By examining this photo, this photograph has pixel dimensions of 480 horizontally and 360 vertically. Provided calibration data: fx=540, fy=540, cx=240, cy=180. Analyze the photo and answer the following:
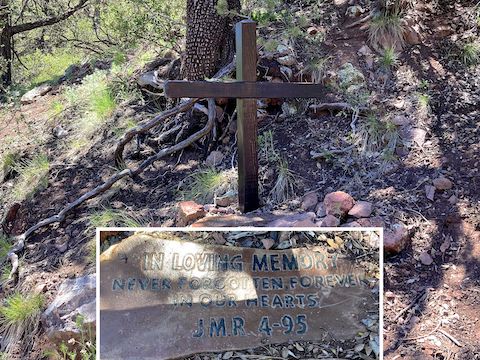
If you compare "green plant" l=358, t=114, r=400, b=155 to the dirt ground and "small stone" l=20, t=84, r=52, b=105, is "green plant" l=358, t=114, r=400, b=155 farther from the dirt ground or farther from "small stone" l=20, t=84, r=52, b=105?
"small stone" l=20, t=84, r=52, b=105

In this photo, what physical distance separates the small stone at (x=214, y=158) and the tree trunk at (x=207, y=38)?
944 mm

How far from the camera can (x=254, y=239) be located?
2311mm

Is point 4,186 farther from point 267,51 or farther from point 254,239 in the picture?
point 254,239

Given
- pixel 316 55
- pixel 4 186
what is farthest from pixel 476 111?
pixel 4 186

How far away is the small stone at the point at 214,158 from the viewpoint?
4.75 meters

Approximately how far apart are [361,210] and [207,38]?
2632 mm

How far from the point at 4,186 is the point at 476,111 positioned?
15.8ft

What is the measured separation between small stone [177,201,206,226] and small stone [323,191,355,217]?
0.81 m

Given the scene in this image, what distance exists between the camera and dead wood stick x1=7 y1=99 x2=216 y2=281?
14.6ft

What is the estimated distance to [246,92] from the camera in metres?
3.38

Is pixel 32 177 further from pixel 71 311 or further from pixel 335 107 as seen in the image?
pixel 335 107

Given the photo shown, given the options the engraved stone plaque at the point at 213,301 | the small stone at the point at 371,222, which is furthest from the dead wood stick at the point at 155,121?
the engraved stone plaque at the point at 213,301

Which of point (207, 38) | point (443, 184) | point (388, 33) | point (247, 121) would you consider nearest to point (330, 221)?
point (247, 121)

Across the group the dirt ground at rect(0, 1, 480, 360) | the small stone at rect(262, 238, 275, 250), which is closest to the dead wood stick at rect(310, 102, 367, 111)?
the dirt ground at rect(0, 1, 480, 360)
